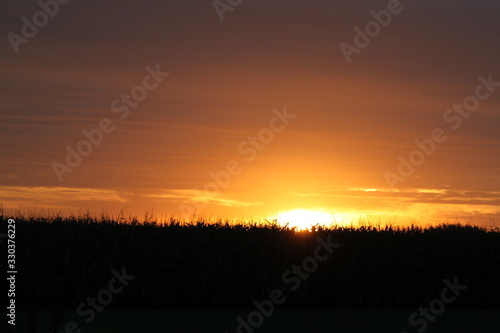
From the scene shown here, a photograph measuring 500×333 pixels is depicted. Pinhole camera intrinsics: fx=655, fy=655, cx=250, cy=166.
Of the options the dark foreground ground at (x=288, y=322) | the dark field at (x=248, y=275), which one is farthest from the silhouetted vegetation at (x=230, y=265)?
the dark foreground ground at (x=288, y=322)

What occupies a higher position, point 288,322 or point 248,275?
point 248,275

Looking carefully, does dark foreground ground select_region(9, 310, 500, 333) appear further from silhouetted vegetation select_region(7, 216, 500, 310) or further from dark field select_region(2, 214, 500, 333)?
silhouetted vegetation select_region(7, 216, 500, 310)

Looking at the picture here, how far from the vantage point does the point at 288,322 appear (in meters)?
13.6

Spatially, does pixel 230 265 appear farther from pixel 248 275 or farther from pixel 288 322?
pixel 288 322

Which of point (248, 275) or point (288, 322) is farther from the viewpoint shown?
point (248, 275)

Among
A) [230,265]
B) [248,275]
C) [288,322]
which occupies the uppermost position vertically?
[230,265]

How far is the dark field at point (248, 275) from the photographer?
47.1 feet

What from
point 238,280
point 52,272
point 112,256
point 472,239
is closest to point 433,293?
point 472,239

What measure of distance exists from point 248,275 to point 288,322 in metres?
2.26

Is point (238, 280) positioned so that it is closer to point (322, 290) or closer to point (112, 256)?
point (322, 290)

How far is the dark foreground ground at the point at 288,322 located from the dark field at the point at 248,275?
1.7 inches

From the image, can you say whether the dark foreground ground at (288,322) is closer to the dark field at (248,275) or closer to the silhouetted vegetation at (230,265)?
the dark field at (248,275)

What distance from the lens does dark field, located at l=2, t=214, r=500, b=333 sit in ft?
47.1

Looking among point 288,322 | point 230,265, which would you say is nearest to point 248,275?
point 230,265
